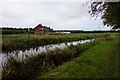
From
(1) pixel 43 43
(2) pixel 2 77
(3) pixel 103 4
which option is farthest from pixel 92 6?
(1) pixel 43 43

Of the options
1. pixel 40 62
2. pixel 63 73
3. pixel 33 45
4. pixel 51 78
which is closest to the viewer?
pixel 51 78

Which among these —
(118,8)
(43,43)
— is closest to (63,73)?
(118,8)

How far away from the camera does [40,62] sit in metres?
14.8

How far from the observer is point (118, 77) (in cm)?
997

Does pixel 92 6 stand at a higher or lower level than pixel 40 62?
higher

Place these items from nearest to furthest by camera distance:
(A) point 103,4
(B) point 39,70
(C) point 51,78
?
(C) point 51,78, (B) point 39,70, (A) point 103,4

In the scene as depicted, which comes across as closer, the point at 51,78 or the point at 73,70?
the point at 51,78

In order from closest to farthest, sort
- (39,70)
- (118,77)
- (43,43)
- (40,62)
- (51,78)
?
(118,77) → (51,78) → (39,70) → (40,62) → (43,43)

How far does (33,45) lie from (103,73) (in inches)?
1033

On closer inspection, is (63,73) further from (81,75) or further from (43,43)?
(43,43)

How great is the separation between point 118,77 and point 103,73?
1.40 meters

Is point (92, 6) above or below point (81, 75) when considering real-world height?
above

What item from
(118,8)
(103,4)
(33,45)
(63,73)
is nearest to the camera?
(63,73)

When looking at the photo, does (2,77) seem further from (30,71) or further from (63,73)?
(63,73)
